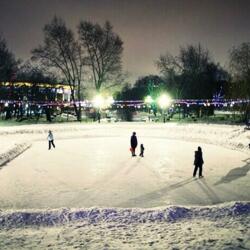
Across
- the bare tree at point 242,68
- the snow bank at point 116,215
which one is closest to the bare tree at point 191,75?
the bare tree at point 242,68

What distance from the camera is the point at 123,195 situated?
1659 centimetres

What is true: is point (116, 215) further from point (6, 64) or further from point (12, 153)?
point (6, 64)

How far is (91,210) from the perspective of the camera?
14.0 meters

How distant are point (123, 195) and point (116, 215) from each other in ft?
9.70

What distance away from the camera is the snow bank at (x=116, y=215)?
1321 cm

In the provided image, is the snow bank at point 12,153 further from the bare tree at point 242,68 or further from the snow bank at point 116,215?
the bare tree at point 242,68

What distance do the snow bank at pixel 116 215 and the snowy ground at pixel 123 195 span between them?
3cm

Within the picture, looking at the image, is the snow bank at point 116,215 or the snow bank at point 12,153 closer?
the snow bank at point 116,215

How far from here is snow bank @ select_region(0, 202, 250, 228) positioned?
13.2 meters

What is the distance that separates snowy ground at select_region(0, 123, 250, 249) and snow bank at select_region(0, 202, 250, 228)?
0.03 m

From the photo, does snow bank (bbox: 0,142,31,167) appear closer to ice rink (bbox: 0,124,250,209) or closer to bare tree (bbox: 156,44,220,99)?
ice rink (bbox: 0,124,250,209)

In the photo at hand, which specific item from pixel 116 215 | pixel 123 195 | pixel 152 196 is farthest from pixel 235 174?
pixel 116 215

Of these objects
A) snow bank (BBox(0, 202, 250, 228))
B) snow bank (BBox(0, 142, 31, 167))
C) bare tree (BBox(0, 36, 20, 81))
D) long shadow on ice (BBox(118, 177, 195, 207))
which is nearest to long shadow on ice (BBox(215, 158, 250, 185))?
long shadow on ice (BBox(118, 177, 195, 207))

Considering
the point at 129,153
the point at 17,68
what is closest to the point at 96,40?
the point at 17,68
